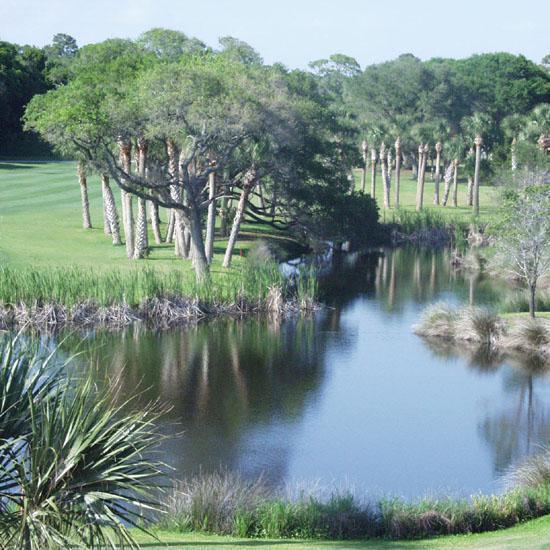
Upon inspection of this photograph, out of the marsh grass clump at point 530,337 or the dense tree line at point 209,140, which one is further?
the dense tree line at point 209,140

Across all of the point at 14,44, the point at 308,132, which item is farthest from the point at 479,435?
the point at 14,44

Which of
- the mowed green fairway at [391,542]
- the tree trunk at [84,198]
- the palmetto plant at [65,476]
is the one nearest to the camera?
the palmetto plant at [65,476]

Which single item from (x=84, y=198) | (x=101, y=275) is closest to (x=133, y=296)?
(x=101, y=275)

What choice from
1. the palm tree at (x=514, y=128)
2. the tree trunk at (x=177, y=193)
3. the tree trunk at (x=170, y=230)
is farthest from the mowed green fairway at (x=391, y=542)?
the palm tree at (x=514, y=128)

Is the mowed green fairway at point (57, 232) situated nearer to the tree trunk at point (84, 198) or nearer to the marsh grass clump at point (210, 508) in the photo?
the tree trunk at point (84, 198)

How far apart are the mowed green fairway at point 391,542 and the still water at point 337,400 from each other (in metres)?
3.28

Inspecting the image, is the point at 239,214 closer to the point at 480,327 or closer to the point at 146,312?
the point at 146,312

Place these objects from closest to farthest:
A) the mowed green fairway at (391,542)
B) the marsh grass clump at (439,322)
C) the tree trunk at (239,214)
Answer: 1. the mowed green fairway at (391,542)
2. the marsh grass clump at (439,322)
3. the tree trunk at (239,214)

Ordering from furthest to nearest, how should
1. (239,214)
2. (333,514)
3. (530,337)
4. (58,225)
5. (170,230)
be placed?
(58,225) → (170,230) → (239,214) → (530,337) → (333,514)

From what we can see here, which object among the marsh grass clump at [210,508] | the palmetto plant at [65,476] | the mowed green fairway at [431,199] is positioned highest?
the palmetto plant at [65,476]

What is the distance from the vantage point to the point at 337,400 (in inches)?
1088

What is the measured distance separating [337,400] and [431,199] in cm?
5606

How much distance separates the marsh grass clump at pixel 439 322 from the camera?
3578 cm

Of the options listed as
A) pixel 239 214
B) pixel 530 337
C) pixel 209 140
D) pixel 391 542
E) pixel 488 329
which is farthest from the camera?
pixel 239 214
